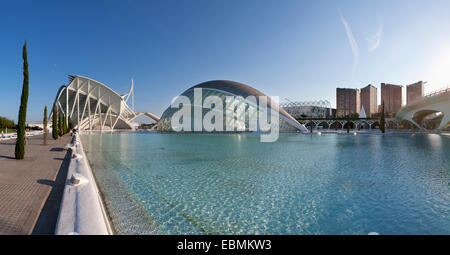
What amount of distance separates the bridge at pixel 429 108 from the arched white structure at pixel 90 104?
63594mm

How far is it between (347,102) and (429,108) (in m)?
62.1

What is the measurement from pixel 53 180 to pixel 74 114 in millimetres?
52449

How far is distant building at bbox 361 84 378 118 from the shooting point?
9416cm

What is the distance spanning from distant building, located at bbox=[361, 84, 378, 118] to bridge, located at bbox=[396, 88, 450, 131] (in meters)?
47.3

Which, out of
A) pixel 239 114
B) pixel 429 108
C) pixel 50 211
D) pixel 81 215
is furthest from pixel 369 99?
pixel 50 211

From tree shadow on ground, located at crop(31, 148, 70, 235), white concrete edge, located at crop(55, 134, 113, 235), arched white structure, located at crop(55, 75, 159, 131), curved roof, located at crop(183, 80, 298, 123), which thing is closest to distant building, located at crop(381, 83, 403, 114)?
curved roof, located at crop(183, 80, 298, 123)

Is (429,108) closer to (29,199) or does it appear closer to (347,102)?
(29,199)

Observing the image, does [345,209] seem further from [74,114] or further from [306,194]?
[74,114]

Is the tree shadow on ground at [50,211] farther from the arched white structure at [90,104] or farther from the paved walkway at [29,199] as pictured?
the arched white structure at [90,104]

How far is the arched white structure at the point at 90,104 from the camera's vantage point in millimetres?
43281

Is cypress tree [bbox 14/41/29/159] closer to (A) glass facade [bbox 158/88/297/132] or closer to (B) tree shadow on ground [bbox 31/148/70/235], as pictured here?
(B) tree shadow on ground [bbox 31/148/70/235]

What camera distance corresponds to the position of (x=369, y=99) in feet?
311

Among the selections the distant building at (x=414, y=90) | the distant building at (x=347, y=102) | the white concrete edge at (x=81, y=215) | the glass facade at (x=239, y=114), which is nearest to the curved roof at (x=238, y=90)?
the glass facade at (x=239, y=114)

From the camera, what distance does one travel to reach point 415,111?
42.8 meters
